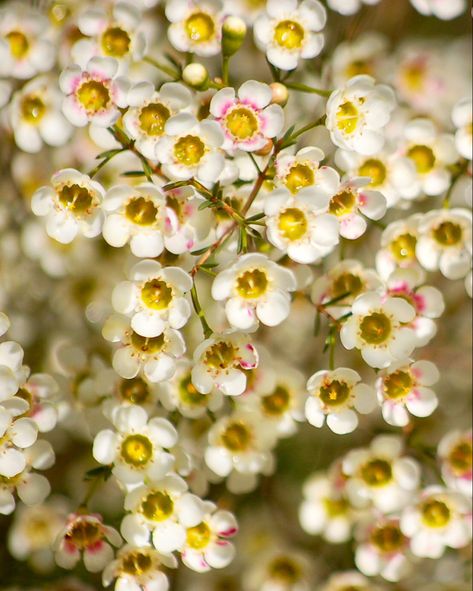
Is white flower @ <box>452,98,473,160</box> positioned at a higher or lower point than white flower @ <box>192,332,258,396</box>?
higher

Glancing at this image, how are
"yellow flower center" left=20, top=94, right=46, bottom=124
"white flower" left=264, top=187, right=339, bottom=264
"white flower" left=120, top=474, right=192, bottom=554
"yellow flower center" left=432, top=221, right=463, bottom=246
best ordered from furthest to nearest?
"yellow flower center" left=20, top=94, right=46, bottom=124, "yellow flower center" left=432, top=221, right=463, bottom=246, "white flower" left=120, top=474, right=192, bottom=554, "white flower" left=264, top=187, right=339, bottom=264

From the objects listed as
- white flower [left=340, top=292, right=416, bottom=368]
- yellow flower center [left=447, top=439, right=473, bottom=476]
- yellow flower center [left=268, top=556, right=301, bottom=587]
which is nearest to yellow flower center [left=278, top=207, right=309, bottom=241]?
white flower [left=340, top=292, right=416, bottom=368]

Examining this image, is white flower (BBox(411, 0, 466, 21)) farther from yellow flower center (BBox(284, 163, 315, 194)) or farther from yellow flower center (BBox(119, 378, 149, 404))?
yellow flower center (BBox(119, 378, 149, 404))

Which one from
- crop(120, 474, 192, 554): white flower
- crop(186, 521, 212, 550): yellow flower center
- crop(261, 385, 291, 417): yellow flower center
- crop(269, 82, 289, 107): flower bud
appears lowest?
crop(186, 521, 212, 550): yellow flower center

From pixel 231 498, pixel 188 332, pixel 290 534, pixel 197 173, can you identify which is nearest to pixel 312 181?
pixel 197 173

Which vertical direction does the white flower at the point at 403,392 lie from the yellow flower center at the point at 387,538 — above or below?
above

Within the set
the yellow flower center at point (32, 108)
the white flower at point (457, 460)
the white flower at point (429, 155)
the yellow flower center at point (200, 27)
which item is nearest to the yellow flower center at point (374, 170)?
the white flower at point (429, 155)

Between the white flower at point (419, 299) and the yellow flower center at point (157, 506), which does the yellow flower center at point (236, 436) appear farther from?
the white flower at point (419, 299)

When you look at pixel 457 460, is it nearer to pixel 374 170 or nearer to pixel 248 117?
pixel 374 170
